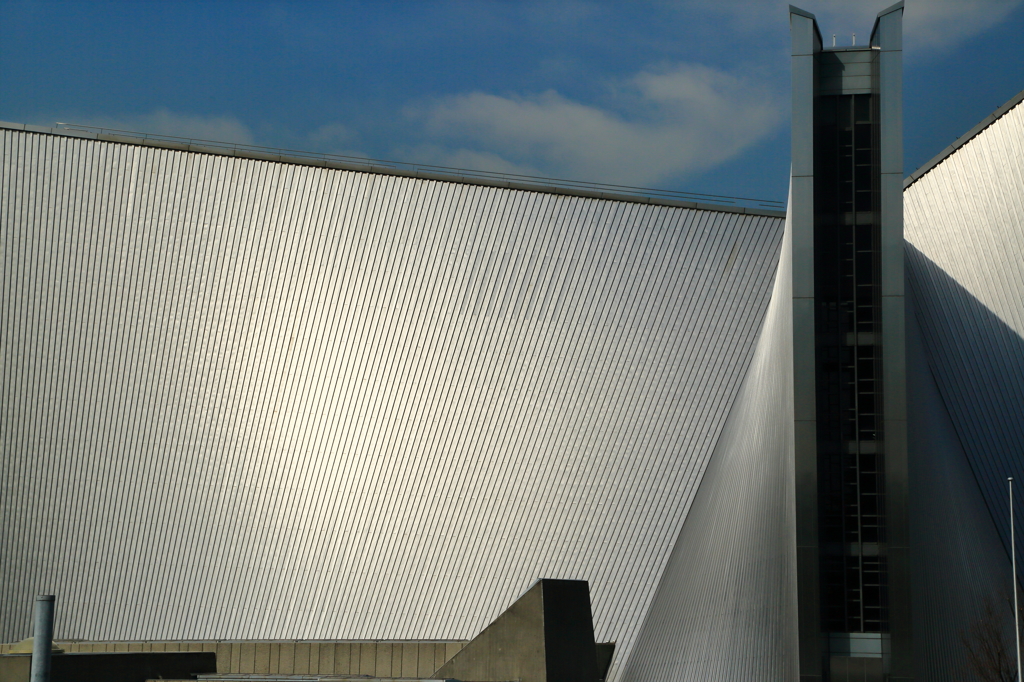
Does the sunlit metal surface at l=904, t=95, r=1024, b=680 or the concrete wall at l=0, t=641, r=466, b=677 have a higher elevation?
the sunlit metal surface at l=904, t=95, r=1024, b=680

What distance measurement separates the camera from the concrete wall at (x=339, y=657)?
23656 mm

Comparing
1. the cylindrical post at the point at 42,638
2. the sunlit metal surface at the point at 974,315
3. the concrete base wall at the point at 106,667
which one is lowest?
the concrete base wall at the point at 106,667

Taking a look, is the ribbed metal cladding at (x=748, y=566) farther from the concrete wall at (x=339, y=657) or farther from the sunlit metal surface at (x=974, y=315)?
the concrete wall at (x=339, y=657)

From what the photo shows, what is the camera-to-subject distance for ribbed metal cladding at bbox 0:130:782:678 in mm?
26234

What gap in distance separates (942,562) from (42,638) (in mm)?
14796

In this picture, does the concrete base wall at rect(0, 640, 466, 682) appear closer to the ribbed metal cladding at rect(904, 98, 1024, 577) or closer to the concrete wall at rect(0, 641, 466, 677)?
the concrete wall at rect(0, 641, 466, 677)

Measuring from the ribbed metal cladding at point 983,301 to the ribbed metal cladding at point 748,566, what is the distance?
5.26m

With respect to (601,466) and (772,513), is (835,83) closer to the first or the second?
(772,513)

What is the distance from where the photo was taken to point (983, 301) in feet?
79.9

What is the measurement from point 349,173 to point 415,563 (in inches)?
400

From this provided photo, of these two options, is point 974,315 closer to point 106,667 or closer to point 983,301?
point 983,301

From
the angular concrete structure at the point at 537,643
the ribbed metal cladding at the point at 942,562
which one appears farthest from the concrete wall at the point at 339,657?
the ribbed metal cladding at the point at 942,562

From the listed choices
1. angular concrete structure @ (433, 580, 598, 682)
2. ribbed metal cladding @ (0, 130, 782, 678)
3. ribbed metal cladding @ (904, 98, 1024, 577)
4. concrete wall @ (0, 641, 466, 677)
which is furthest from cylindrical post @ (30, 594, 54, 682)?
ribbed metal cladding @ (904, 98, 1024, 577)

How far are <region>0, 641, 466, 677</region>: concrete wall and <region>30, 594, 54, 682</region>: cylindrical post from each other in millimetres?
15230
